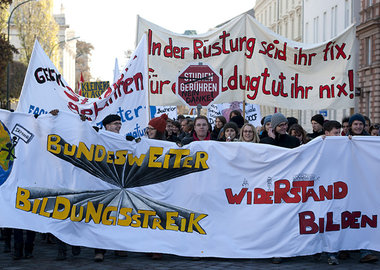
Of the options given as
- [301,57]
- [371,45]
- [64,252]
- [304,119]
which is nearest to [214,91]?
[301,57]

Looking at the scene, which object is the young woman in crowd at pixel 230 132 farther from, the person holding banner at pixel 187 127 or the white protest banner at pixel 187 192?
the person holding banner at pixel 187 127

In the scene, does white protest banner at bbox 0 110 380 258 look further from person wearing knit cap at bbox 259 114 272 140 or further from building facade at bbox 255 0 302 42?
building facade at bbox 255 0 302 42

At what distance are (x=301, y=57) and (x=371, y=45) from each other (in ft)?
87.6

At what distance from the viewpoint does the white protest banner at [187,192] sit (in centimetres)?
874

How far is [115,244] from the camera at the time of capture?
874 centimetres

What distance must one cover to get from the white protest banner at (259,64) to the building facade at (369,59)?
2391cm

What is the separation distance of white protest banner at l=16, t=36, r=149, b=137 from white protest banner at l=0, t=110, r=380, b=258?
221cm

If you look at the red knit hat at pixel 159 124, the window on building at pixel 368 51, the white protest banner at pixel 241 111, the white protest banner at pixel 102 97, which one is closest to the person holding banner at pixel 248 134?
the red knit hat at pixel 159 124

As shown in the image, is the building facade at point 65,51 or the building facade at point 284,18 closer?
the building facade at point 284,18

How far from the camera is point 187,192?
8898mm

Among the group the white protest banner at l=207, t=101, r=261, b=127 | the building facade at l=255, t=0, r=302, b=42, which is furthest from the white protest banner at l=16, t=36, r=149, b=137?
the building facade at l=255, t=0, r=302, b=42

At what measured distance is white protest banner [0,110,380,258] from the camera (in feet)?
28.7

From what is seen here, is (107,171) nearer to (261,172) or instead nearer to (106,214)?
(106,214)

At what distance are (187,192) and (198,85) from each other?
A: 3.82 metres
